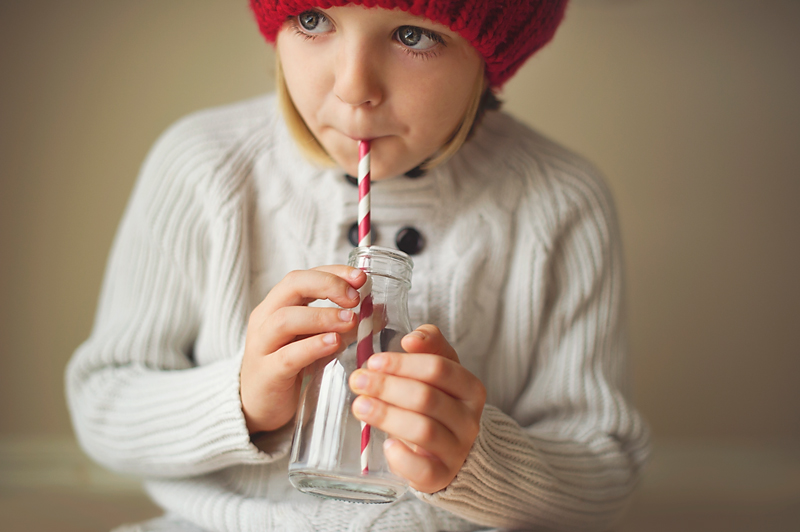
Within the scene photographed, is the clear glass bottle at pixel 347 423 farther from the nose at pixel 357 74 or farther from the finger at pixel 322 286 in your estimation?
the nose at pixel 357 74

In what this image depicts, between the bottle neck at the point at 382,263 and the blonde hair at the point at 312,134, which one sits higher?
the blonde hair at the point at 312,134

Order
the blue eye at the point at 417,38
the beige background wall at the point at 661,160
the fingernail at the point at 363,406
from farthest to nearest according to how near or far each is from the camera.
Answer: the beige background wall at the point at 661,160, the blue eye at the point at 417,38, the fingernail at the point at 363,406

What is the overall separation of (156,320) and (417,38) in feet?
1.47

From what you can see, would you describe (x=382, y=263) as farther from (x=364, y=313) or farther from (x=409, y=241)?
(x=409, y=241)

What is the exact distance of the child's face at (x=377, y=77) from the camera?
54 centimetres

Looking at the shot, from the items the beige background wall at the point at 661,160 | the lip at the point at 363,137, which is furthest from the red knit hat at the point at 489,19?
the beige background wall at the point at 661,160

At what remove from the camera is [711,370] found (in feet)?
4.63

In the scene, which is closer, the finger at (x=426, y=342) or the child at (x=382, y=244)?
the finger at (x=426, y=342)

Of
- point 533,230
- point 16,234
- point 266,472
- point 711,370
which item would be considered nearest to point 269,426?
point 266,472

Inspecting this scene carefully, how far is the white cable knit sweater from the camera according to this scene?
70cm

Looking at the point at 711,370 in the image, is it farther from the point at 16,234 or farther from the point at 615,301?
the point at 16,234

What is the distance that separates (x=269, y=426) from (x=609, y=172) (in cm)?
103

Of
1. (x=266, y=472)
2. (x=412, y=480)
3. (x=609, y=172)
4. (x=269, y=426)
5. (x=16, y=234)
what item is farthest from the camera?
(x=609, y=172)

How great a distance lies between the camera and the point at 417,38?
0.57 m
